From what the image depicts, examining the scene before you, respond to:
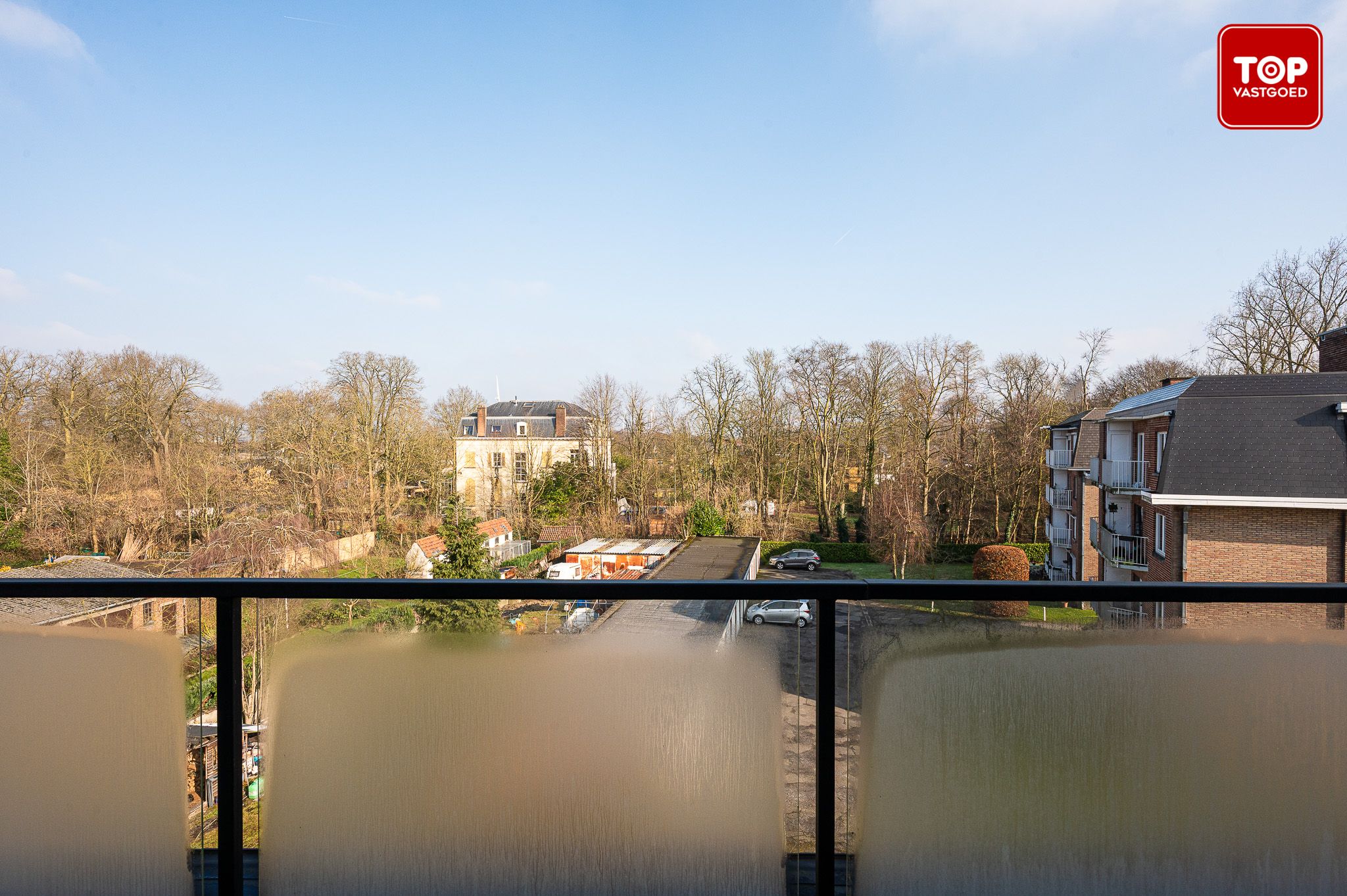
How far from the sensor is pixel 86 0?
6543 mm

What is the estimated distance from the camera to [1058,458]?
1686 centimetres

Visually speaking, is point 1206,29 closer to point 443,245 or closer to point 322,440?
point 443,245

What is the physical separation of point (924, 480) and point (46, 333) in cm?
2242

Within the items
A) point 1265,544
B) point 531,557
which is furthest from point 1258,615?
point 531,557

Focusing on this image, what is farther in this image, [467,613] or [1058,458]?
[1058,458]

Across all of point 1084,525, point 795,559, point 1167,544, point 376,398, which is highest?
point 376,398

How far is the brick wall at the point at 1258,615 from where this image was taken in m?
1.00

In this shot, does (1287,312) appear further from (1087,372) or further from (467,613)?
(467,613)

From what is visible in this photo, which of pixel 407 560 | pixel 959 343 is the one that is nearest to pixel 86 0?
pixel 407 560

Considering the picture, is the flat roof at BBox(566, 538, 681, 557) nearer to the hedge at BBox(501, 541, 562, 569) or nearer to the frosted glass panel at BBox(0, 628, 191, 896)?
the hedge at BBox(501, 541, 562, 569)

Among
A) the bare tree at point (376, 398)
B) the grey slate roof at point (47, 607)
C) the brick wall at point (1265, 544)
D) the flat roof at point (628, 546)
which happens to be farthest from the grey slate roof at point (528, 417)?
the grey slate roof at point (47, 607)

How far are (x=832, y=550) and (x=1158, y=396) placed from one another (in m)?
8.69

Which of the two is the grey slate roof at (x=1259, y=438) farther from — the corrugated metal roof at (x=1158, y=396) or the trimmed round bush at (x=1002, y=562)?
the trimmed round bush at (x=1002, y=562)

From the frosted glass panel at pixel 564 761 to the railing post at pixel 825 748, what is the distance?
59 millimetres
